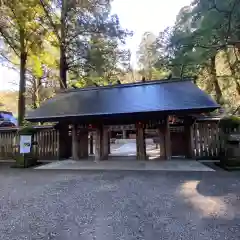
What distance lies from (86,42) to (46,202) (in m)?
9.69

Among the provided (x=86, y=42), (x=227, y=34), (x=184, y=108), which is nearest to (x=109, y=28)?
(x=86, y=42)

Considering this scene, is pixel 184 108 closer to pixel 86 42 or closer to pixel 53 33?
pixel 86 42

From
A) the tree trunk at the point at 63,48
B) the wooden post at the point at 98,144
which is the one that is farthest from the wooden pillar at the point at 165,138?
the tree trunk at the point at 63,48

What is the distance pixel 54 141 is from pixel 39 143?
736 mm

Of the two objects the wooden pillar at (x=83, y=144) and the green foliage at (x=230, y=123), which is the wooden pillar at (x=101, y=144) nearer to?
the wooden pillar at (x=83, y=144)

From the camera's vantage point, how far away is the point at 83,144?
31.9ft

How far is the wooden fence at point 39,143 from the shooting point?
953 centimetres

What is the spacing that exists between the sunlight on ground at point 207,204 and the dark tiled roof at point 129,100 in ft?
10.1

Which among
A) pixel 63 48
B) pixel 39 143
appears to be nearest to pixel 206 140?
pixel 39 143

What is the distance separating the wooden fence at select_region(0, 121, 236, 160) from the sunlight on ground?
417 cm

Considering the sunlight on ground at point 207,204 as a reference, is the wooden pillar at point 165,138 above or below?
above

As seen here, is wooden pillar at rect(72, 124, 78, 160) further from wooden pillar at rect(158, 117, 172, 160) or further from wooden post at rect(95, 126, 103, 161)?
wooden pillar at rect(158, 117, 172, 160)

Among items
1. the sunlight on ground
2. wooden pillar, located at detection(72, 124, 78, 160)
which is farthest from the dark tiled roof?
the sunlight on ground

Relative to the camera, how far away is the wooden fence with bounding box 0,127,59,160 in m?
9.53
